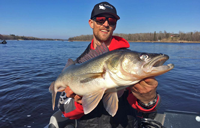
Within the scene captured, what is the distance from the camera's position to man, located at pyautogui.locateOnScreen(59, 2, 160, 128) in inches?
89.4

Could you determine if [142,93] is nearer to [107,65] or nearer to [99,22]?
[107,65]

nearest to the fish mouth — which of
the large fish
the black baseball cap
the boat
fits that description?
the large fish

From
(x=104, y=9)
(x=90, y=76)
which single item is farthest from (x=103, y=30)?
(x=90, y=76)

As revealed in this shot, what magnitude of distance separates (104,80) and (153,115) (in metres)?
2.71

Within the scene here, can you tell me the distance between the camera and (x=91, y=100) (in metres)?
2.28

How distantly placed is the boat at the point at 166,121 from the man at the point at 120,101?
73cm

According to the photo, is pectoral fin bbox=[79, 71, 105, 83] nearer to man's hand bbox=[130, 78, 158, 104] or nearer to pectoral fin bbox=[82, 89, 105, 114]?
pectoral fin bbox=[82, 89, 105, 114]

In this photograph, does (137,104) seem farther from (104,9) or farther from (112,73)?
(104,9)

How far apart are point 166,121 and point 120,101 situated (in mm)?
2206

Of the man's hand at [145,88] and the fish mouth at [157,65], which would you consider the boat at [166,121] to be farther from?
the fish mouth at [157,65]

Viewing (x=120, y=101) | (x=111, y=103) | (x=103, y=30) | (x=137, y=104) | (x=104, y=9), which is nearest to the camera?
(x=111, y=103)

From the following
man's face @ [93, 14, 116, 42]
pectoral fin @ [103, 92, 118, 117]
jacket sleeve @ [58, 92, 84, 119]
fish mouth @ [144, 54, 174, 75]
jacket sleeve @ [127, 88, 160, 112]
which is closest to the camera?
fish mouth @ [144, 54, 174, 75]

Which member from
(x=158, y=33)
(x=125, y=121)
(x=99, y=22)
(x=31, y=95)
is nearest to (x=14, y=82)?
(x=31, y=95)

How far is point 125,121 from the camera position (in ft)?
9.29
